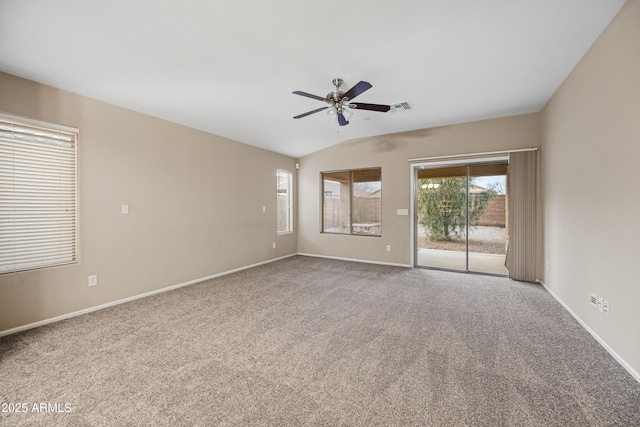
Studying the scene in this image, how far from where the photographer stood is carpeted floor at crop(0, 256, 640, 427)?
1.65 m

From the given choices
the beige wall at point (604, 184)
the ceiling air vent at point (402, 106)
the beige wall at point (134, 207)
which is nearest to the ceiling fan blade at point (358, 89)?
the ceiling air vent at point (402, 106)

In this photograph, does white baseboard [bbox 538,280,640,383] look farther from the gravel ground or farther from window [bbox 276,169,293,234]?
window [bbox 276,169,293,234]

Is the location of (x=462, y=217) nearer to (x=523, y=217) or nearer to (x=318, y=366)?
(x=523, y=217)

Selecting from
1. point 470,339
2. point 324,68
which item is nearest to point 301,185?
point 324,68

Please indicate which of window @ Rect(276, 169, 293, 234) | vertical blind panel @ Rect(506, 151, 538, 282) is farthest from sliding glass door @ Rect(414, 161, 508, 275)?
window @ Rect(276, 169, 293, 234)

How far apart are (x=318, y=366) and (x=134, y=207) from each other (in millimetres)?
3370

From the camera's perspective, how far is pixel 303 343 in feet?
8.27

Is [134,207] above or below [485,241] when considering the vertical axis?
above

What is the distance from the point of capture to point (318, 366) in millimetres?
2152

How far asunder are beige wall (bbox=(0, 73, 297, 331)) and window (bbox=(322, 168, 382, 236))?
86.3 inches

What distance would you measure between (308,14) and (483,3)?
1420 millimetres

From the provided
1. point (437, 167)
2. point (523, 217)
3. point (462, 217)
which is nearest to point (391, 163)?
point (437, 167)

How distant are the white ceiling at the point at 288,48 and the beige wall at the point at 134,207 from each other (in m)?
0.30

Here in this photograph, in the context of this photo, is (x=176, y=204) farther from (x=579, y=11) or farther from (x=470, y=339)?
(x=579, y=11)
